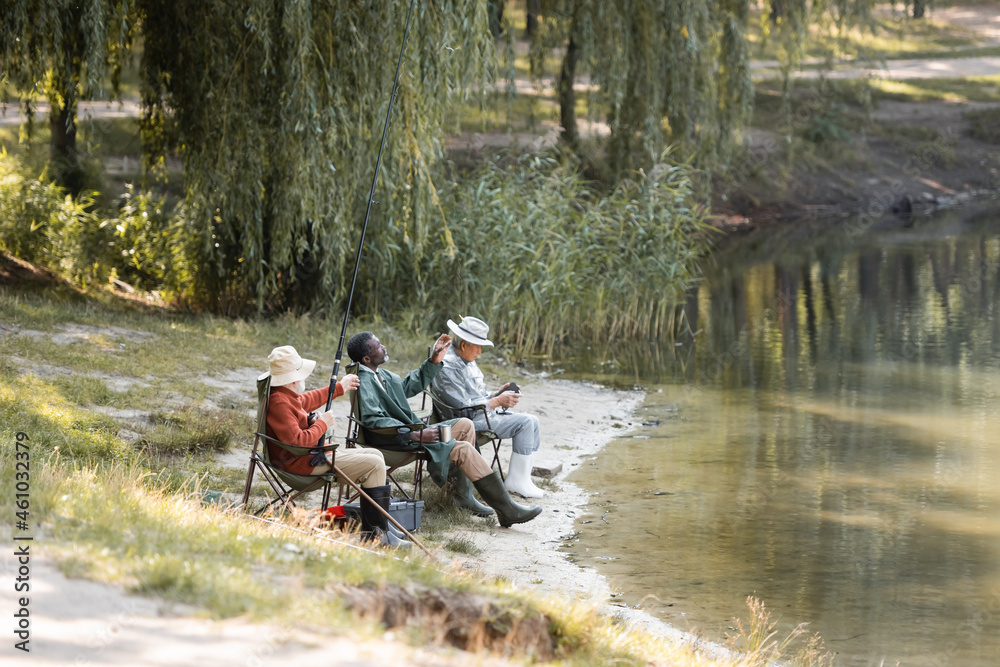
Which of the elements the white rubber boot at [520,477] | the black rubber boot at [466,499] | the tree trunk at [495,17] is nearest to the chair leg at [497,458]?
the white rubber boot at [520,477]

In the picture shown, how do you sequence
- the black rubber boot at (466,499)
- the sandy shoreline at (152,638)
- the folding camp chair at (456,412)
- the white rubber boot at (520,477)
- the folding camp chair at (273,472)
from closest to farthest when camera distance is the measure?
the sandy shoreline at (152,638), the folding camp chair at (273,472), the black rubber boot at (466,499), the folding camp chair at (456,412), the white rubber boot at (520,477)

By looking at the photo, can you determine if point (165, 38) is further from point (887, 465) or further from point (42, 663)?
point (42, 663)

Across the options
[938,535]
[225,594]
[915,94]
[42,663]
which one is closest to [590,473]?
[938,535]

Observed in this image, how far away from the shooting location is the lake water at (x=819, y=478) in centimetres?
620

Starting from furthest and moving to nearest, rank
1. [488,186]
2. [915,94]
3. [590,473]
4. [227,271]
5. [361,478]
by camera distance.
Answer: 1. [915,94]
2. [488,186]
3. [227,271]
4. [590,473]
5. [361,478]

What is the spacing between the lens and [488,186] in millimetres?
14078

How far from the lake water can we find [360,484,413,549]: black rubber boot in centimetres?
131

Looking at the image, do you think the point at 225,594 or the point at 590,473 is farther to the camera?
the point at 590,473

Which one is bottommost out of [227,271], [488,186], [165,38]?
[227,271]

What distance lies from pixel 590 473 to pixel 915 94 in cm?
2991

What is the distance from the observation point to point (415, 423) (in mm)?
6715

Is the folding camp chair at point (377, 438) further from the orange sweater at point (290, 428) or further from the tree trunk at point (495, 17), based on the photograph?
the tree trunk at point (495, 17)

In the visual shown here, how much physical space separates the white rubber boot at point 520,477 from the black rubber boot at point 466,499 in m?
0.53

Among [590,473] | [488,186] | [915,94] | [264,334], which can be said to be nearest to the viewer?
[590,473]
